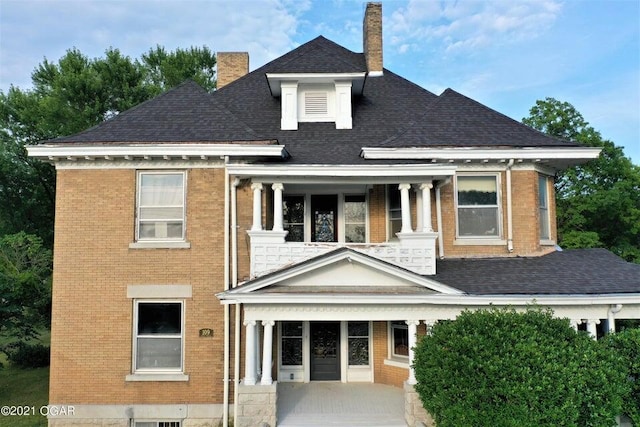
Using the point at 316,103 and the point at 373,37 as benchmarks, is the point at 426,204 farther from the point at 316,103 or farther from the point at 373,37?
the point at 373,37

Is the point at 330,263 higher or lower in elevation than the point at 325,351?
higher

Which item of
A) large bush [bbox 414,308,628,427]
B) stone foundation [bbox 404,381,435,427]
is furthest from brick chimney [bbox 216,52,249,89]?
stone foundation [bbox 404,381,435,427]

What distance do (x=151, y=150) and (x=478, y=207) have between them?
8.61 m

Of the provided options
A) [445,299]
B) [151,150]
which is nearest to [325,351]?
[445,299]

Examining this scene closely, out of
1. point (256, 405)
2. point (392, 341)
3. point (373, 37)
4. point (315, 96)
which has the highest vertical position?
point (373, 37)

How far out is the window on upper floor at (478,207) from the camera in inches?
459

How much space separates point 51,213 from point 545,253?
94.0 ft

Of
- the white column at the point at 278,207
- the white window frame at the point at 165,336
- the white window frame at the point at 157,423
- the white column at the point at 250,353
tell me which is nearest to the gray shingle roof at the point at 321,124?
the white column at the point at 278,207

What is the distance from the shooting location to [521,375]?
24.8 feet

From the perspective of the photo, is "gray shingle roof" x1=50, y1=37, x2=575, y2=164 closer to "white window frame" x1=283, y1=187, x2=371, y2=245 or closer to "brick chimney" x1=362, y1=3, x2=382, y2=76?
"brick chimney" x1=362, y1=3, x2=382, y2=76

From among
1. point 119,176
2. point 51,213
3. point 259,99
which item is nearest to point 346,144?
point 259,99

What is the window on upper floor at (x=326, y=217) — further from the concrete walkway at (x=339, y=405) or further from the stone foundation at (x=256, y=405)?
the stone foundation at (x=256, y=405)

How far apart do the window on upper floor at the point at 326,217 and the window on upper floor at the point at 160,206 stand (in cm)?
304

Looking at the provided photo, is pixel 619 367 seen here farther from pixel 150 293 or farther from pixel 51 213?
pixel 51 213
